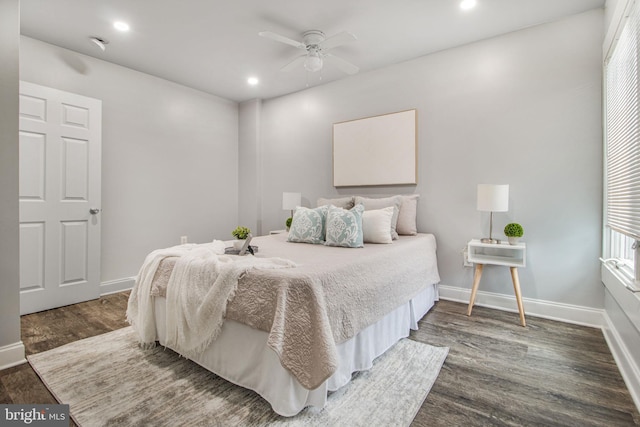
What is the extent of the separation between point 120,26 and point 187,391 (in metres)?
3.19

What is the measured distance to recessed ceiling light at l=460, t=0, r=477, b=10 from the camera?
254 centimetres

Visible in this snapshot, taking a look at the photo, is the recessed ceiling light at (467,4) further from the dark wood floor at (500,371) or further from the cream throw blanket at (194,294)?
the dark wood floor at (500,371)

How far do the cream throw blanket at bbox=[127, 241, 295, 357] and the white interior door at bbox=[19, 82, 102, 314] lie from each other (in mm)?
1608

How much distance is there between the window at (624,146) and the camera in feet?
5.88

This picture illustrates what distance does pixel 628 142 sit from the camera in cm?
195

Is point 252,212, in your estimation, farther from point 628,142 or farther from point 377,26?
point 628,142

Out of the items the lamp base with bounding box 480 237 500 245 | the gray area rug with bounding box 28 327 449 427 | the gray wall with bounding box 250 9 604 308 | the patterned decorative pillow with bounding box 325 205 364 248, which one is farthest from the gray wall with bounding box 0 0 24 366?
the lamp base with bounding box 480 237 500 245

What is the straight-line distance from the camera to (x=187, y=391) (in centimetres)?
178

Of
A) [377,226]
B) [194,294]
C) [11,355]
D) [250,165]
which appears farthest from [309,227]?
[250,165]

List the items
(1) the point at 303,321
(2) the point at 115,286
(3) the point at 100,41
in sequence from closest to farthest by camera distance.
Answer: (1) the point at 303,321 < (3) the point at 100,41 < (2) the point at 115,286

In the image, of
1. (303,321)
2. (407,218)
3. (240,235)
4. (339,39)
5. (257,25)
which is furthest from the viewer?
(407,218)

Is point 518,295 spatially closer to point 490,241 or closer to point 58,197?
point 490,241

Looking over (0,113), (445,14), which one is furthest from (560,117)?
(0,113)

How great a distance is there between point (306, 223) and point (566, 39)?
284 cm
